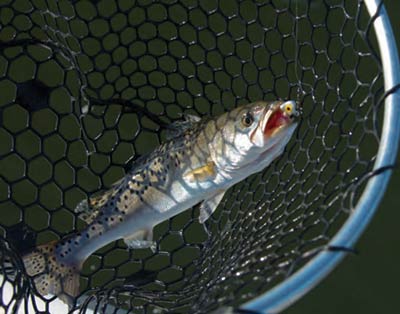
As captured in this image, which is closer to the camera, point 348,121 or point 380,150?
point 380,150

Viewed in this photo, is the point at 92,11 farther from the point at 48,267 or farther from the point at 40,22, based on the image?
the point at 48,267

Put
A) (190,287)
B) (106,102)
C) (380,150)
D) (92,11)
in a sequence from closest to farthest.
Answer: (380,150), (190,287), (106,102), (92,11)

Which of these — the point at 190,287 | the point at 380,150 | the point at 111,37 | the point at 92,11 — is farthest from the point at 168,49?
the point at 380,150

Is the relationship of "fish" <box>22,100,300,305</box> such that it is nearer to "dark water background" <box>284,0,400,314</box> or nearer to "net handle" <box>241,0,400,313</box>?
"net handle" <box>241,0,400,313</box>

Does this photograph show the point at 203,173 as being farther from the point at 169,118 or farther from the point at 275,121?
the point at 169,118

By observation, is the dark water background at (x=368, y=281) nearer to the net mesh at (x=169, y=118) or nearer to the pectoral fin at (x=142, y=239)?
the net mesh at (x=169, y=118)
